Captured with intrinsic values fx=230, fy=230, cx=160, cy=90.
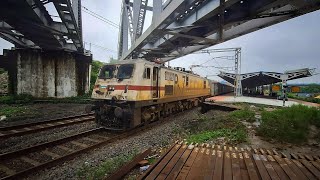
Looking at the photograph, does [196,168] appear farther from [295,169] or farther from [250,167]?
[295,169]

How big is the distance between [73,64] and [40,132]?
1619 centimetres

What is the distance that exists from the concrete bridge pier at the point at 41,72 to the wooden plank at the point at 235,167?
2224 centimetres

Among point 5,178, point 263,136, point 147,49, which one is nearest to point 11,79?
point 147,49

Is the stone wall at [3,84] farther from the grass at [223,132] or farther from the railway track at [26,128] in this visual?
the grass at [223,132]

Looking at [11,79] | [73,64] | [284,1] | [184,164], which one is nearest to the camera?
[184,164]

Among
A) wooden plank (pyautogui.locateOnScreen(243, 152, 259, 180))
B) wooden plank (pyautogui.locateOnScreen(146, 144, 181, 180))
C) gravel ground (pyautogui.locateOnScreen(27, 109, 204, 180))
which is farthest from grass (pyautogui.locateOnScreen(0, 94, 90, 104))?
wooden plank (pyautogui.locateOnScreen(243, 152, 259, 180))

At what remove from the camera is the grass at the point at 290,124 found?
925 centimetres

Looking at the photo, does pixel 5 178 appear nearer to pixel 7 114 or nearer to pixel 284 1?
pixel 284 1

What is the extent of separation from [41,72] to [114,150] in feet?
63.6

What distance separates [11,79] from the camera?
23.6m

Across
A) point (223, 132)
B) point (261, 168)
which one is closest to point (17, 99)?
point (223, 132)

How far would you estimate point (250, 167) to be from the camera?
16.6ft

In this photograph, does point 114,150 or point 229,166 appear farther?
point 114,150

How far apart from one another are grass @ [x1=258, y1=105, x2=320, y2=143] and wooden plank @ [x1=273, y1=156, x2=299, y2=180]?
3.73 meters
